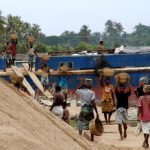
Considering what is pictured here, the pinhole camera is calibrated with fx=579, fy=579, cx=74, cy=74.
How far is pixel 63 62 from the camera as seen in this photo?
69.8ft

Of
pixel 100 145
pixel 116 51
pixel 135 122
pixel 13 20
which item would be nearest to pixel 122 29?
pixel 13 20

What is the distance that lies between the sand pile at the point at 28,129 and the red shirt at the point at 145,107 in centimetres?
87

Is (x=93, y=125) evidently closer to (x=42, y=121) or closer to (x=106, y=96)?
(x=42, y=121)

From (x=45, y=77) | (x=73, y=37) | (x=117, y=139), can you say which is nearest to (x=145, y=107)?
(x=117, y=139)

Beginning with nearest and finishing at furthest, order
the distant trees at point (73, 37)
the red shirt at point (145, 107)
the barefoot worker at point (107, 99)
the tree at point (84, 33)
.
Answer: the red shirt at point (145, 107), the barefoot worker at point (107, 99), the distant trees at point (73, 37), the tree at point (84, 33)

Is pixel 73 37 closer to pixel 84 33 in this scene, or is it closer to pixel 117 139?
pixel 84 33

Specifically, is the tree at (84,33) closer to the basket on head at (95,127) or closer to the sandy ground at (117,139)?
the sandy ground at (117,139)

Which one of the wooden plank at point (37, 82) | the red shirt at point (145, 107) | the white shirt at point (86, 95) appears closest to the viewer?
the red shirt at point (145, 107)

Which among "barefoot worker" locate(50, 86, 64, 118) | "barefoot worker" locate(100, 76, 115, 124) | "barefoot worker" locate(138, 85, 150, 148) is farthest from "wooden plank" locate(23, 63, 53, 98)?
"barefoot worker" locate(138, 85, 150, 148)

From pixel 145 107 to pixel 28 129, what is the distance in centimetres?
391

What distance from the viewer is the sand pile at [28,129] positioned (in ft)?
18.8

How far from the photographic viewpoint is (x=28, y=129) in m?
7.09

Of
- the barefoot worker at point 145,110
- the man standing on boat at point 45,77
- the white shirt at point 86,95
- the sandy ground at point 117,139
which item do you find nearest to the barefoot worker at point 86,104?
the white shirt at point 86,95

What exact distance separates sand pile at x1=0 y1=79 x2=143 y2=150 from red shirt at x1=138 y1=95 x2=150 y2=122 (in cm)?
87
